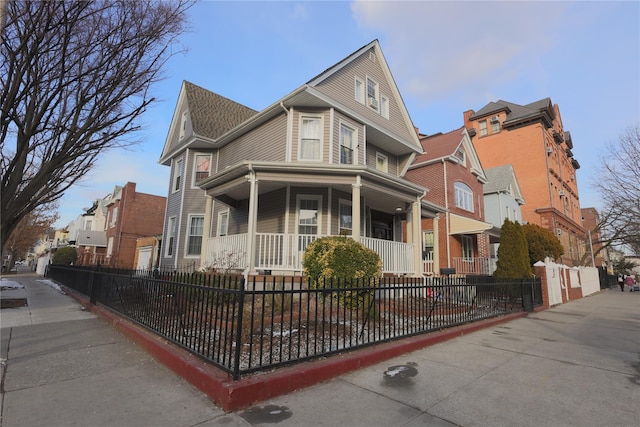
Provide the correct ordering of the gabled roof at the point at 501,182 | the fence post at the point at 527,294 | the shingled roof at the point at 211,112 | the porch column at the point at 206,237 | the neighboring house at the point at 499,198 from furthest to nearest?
the gabled roof at the point at 501,182 → the neighboring house at the point at 499,198 → the shingled roof at the point at 211,112 → the porch column at the point at 206,237 → the fence post at the point at 527,294

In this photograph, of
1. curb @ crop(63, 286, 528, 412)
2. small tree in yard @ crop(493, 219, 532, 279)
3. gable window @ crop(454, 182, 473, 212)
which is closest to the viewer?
curb @ crop(63, 286, 528, 412)

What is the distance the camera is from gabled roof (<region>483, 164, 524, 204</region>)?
2483 cm

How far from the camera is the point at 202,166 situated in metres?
17.0

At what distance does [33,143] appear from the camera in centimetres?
784

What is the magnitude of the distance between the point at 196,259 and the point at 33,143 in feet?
27.6

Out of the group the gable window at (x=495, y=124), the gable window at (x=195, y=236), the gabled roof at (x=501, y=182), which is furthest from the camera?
the gable window at (x=495, y=124)

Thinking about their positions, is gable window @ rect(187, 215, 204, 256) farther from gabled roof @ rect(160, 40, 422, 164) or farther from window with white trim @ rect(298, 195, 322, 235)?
window with white trim @ rect(298, 195, 322, 235)

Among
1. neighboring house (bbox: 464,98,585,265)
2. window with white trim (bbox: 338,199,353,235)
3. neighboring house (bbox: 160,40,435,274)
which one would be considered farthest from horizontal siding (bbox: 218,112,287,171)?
neighboring house (bbox: 464,98,585,265)

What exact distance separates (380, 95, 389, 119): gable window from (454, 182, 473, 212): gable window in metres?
6.88

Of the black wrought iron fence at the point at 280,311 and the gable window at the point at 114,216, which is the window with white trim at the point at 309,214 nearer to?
the black wrought iron fence at the point at 280,311

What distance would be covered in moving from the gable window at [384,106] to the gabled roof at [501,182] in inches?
517

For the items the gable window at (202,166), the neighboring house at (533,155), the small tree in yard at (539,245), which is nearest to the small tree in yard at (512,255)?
the small tree in yard at (539,245)

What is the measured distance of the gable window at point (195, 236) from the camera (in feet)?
52.2

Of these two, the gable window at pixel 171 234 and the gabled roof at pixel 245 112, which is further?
the gable window at pixel 171 234
